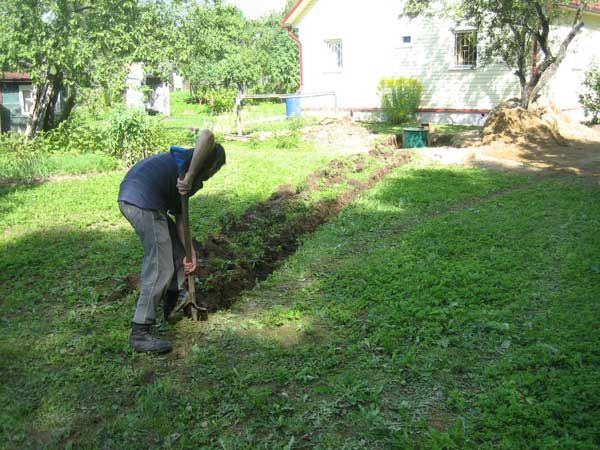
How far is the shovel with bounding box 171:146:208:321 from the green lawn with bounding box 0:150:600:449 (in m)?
0.12

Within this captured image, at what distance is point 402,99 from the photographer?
19.8 metres

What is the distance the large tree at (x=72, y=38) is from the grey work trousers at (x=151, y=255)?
988 cm

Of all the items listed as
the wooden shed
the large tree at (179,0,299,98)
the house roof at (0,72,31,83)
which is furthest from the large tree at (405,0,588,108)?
the wooden shed

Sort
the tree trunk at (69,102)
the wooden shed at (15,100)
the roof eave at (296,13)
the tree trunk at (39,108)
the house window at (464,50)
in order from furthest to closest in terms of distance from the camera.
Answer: the roof eave at (296,13) → the wooden shed at (15,100) → the house window at (464,50) → the tree trunk at (39,108) → the tree trunk at (69,102)

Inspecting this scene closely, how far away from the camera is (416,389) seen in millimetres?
3730

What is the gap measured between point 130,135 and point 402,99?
35.8 ft

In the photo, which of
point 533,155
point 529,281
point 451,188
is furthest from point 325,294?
point 533,155

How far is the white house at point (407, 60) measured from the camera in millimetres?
17984

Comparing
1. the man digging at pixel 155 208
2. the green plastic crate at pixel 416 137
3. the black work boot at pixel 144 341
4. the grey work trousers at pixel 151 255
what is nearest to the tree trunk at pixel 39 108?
the green plastic crate at pixel 416 137

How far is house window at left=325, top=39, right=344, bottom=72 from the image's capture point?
73.6ft

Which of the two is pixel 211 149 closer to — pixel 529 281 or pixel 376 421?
pixel 376 421

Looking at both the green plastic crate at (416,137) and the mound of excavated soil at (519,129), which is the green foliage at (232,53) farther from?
the mound of excavated soil at (519,129)

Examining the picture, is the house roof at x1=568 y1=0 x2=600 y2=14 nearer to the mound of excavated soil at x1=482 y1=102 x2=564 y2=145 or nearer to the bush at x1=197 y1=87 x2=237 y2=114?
the mound of excavated soil at x1=482 y1=102 x2=564 y2=145

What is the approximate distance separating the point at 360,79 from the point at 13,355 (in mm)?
18976
